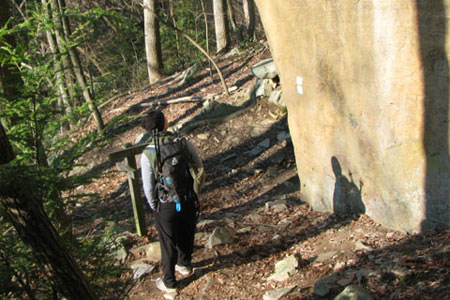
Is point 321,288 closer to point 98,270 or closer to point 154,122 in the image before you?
point 98,270

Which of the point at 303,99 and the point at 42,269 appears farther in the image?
the point at 303,99

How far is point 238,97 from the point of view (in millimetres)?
12023

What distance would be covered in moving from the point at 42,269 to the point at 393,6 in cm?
437

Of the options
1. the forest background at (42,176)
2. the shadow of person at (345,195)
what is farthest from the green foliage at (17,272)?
the shadow of person at (345,195)

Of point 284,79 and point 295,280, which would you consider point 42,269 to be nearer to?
point 295,280

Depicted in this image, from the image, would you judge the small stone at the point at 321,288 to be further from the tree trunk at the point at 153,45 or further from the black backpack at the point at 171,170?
the tree trunk at the point at 153,45

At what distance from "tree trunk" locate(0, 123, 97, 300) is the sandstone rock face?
3.88 meters

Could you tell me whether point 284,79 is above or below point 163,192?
above

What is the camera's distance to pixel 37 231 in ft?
10.5

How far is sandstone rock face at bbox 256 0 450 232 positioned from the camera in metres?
4.87

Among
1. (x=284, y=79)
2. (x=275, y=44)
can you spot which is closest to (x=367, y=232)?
(x=284, y=79)


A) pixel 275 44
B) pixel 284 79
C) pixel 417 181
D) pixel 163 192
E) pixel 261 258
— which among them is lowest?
pixel 261 258

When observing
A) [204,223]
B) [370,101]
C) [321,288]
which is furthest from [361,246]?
[204,223]

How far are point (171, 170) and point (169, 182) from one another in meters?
0.13
